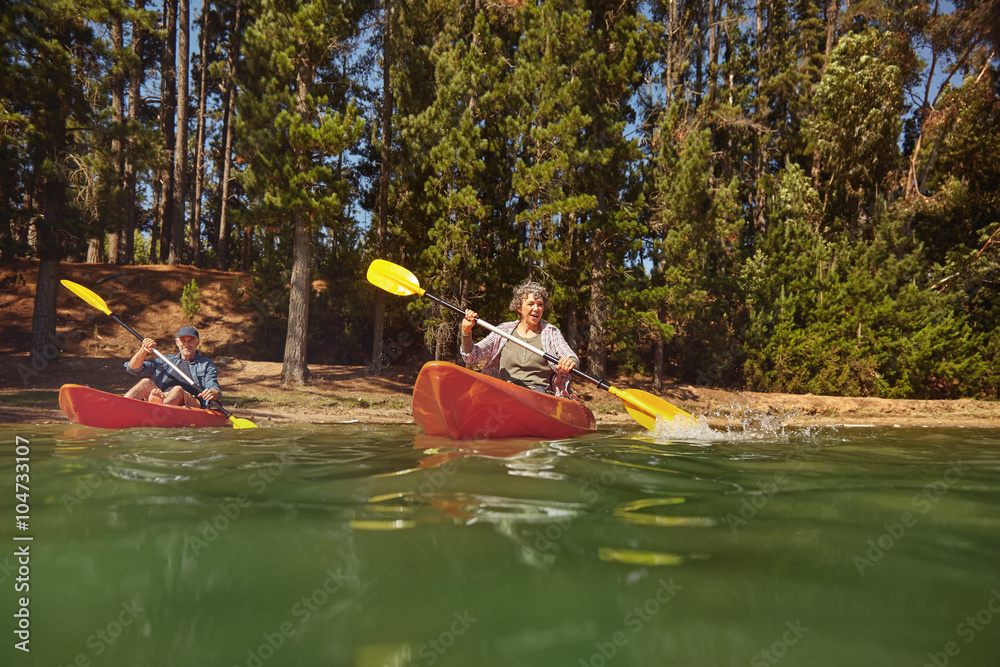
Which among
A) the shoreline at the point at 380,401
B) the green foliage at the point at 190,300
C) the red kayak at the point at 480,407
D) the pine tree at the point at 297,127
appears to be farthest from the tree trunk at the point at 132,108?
the red kayak at the point at 480,407

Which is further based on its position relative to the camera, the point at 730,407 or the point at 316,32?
the point at 730,407

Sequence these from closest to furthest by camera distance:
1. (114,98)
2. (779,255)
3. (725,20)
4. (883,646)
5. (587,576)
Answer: (883,646) → (587,576) → (779,255) → (725,20) → (114,98)

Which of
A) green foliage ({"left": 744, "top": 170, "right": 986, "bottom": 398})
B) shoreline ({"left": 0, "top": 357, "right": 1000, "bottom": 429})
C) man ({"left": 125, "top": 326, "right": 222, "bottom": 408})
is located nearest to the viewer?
man ({"left": 125, "top": 326, "right": 222, "bottom": 408})

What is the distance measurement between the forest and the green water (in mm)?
10289

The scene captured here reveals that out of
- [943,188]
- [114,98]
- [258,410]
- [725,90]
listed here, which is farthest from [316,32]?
[943,188]

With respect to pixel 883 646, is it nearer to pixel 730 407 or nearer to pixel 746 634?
pixel 746 634

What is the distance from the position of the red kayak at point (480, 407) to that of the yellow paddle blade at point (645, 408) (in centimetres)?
125

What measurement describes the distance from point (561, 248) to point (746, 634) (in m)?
12.3

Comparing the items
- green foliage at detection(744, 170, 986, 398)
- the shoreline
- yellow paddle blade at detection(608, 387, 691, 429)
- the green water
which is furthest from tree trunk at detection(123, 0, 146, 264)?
green foliage at detection(744, 170, 986, 398)

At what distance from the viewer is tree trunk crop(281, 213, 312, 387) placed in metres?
12.8

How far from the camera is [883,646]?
4.84 ft

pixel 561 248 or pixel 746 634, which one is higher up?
pixel 561 248

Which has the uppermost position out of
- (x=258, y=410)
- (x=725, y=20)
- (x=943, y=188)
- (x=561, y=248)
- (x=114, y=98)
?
(x=725, y=20)

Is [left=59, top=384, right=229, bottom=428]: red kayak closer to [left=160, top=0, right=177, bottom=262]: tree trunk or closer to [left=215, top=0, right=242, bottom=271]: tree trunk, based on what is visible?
[left=215, top=0, right=242, bottom=271]: tree trunk
